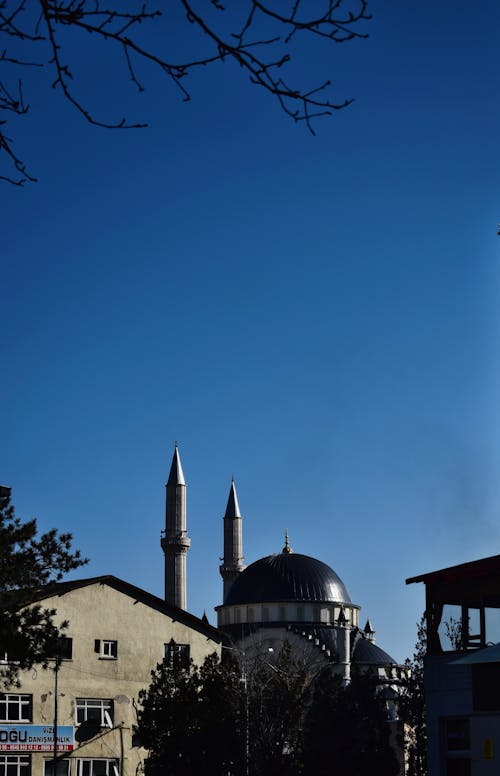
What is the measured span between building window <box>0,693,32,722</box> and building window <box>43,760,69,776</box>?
2.07 m

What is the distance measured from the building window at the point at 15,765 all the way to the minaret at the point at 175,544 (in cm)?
4934

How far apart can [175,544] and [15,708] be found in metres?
52.7

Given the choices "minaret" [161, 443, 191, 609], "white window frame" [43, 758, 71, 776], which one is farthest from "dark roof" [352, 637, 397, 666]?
"white window frame" [43, 758, 71, 776]

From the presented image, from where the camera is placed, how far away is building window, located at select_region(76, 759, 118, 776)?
4753 centimetres

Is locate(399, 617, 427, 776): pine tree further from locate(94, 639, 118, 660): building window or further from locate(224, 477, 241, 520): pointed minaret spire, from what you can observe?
locate(224, 477, 241, 520): pointed minaret spire

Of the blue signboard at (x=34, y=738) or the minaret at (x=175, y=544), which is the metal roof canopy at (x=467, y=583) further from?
the minaret at (x=175, y=544)

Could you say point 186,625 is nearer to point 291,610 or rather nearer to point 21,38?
point 291,610

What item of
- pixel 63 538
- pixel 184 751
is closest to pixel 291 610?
pixel 184 751

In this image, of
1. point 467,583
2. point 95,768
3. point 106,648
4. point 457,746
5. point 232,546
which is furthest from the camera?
point 232,546

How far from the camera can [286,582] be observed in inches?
3770

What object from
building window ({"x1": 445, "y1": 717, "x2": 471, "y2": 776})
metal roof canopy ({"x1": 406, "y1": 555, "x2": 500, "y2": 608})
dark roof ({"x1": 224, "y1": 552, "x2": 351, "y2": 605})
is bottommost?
building window ({"x1": 445, "y1": 717, "x2": 471, "y2": 776})

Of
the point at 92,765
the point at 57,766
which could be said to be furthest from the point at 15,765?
the point at 92,765

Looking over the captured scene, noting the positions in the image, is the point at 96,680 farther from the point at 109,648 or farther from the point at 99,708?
the point at 109,648

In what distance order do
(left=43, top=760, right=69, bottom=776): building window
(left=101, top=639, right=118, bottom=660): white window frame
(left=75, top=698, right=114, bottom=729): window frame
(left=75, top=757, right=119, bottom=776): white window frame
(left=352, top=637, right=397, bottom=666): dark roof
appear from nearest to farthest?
(left=43, top=760, right=69, bottom=776): building window, (left=75, top=757, right=119, bottom=776): white window frame, (left=75, top=698, right=114, bottom=729): window frame, (left=101, top=639, right=118, bottom=660): white window frame, (left=352, top=637, right=397, bottom=666): dark roof
